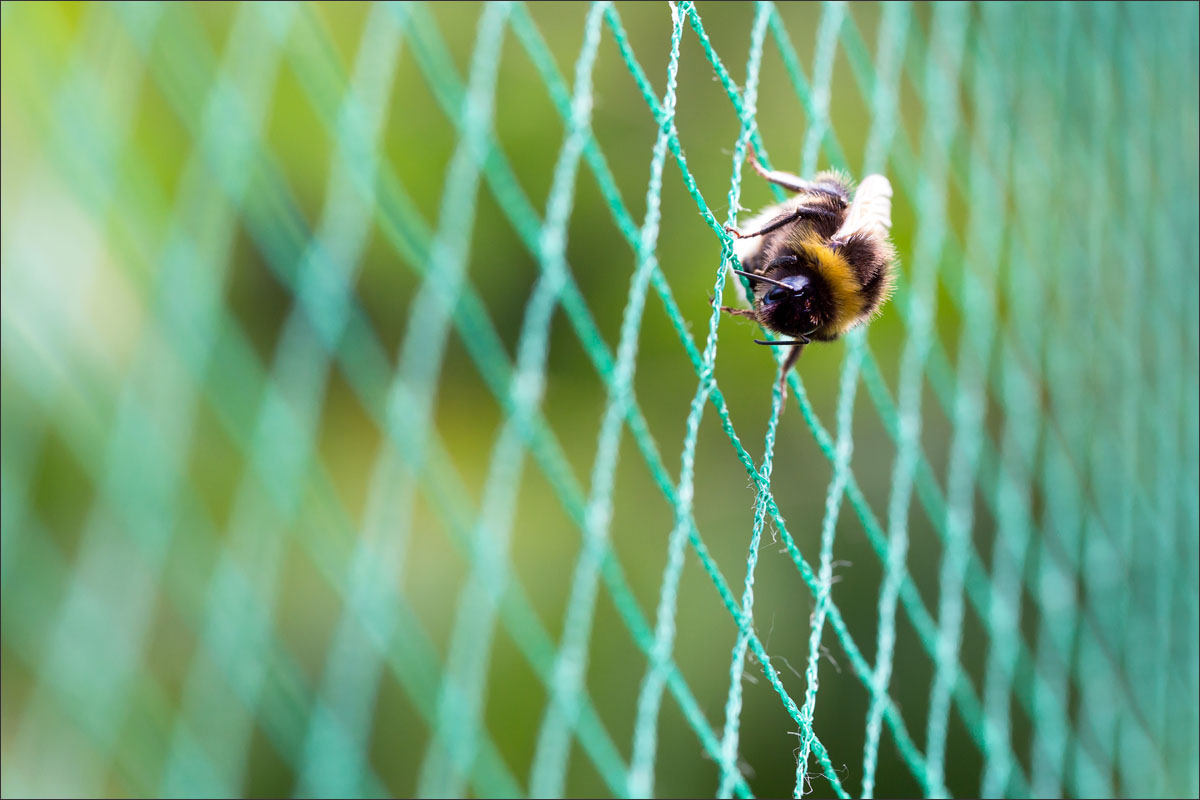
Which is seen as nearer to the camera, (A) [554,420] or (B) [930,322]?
(B) [930,322]

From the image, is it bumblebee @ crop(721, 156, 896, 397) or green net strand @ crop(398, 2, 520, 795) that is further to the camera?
green net strand @ crop(398, 2, 520, 795)

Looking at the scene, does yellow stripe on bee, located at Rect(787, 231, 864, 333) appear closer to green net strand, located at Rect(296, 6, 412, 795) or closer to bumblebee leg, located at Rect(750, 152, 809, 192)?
bumblebee leg, located at Rect(750, 152, 809, 192)

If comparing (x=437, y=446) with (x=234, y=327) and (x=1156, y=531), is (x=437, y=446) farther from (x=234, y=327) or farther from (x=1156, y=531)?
(x=1156, y=531)

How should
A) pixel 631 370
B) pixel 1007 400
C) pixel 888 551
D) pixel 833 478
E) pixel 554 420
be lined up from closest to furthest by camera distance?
1. pixel 631 370
2. pixel 888 551
3. pixel 833 478
4. pixel 1007 400
5. pixel 554 420

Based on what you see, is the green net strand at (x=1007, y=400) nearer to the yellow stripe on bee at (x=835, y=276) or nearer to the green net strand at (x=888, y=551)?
the green net strand at (x=888, y=551)

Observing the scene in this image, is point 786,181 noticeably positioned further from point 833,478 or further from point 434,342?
point 434,342

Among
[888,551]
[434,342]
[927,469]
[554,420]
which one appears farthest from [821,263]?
[554,420]

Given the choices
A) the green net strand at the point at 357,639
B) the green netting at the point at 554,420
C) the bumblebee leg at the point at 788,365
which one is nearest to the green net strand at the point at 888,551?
the green netting at the point at 554,420

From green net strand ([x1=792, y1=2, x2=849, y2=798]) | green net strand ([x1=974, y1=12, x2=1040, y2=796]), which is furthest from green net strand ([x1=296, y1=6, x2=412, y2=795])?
green net strand ([x1=974, y1=12, x2=1040, y2=796])
